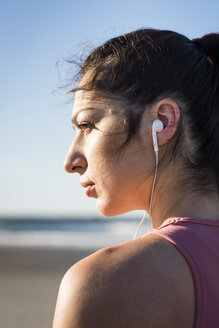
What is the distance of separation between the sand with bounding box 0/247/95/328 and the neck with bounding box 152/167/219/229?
4.10 meters

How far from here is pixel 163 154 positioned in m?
1.40

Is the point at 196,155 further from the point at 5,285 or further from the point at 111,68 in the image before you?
the point at 5,285

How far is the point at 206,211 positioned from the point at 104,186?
34cm

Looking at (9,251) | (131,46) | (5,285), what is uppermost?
(131,46)

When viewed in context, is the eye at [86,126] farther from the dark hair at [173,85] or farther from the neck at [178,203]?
the neck at [178,203]

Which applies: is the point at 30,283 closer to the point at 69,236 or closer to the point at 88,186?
the point at 88,186

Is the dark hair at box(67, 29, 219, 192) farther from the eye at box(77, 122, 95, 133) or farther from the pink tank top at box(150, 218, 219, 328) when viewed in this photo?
the pink tank top at box(150, 218, 219, 328)

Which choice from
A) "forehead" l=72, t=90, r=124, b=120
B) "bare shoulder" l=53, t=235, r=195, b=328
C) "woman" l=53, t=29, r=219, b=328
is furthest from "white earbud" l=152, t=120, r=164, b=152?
"bare shoulder" l=53, t=235, r=195, b=328

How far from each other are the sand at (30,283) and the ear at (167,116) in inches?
167

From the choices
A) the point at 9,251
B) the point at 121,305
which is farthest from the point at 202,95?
the point at 9,251

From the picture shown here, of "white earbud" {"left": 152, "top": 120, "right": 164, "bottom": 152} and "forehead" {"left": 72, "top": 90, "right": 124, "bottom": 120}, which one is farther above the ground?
"forehead" {"left": 72, "top": 90, "right": 124, "bottom": 120}

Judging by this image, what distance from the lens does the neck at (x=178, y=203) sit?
4.29ft

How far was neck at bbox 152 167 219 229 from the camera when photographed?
131 centimetres

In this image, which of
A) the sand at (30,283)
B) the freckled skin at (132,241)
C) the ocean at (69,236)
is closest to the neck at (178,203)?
the freckled skin at (132,241)
